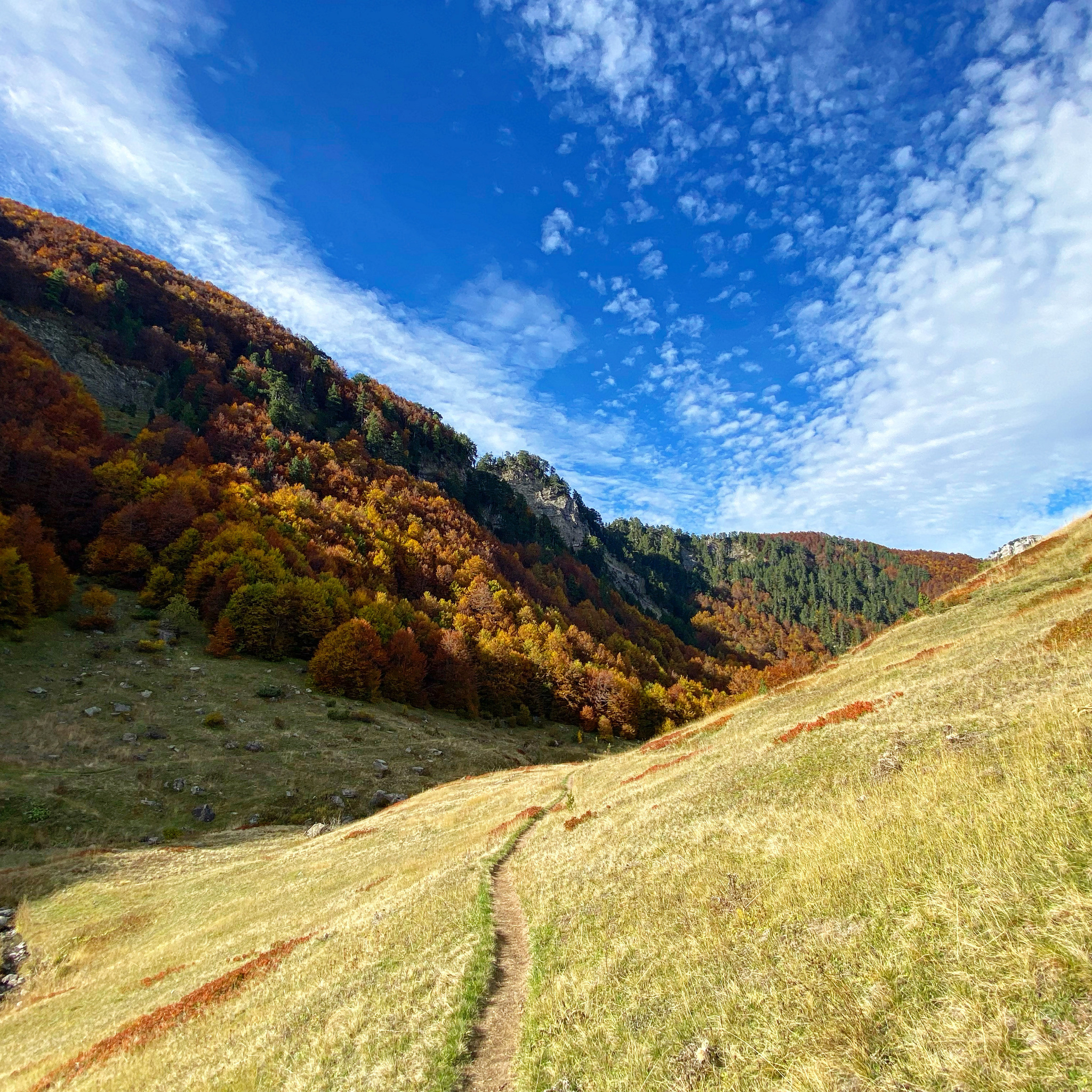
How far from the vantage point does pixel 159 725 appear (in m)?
46.2

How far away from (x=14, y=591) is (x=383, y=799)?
153 feet

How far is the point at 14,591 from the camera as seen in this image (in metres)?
→ 53.4

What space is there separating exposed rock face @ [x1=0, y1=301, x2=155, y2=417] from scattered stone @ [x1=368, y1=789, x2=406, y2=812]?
103867 mm

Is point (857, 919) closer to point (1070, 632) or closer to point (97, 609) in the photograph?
point (1070, 632)

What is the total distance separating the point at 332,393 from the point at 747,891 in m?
160

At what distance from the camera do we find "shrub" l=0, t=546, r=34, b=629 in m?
52.6

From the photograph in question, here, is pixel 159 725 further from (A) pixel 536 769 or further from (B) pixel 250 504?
(B) pixel 250 504

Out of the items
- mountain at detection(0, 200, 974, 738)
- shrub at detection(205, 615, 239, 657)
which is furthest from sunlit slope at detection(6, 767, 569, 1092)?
mountain at detection(0, 200, 974, 738)

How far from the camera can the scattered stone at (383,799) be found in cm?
4419

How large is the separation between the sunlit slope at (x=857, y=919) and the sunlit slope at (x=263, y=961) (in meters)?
2.59

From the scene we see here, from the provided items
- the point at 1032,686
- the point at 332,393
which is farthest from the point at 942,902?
the point at 332,393

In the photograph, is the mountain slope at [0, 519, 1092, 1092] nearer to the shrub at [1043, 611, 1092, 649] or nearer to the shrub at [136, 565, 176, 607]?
the shrub at [1043, 611, 1092, 649]

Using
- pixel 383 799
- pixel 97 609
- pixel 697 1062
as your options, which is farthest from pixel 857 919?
pixel 97 609

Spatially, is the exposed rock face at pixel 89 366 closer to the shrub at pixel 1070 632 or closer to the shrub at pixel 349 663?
the shrub at pixel 349 663
